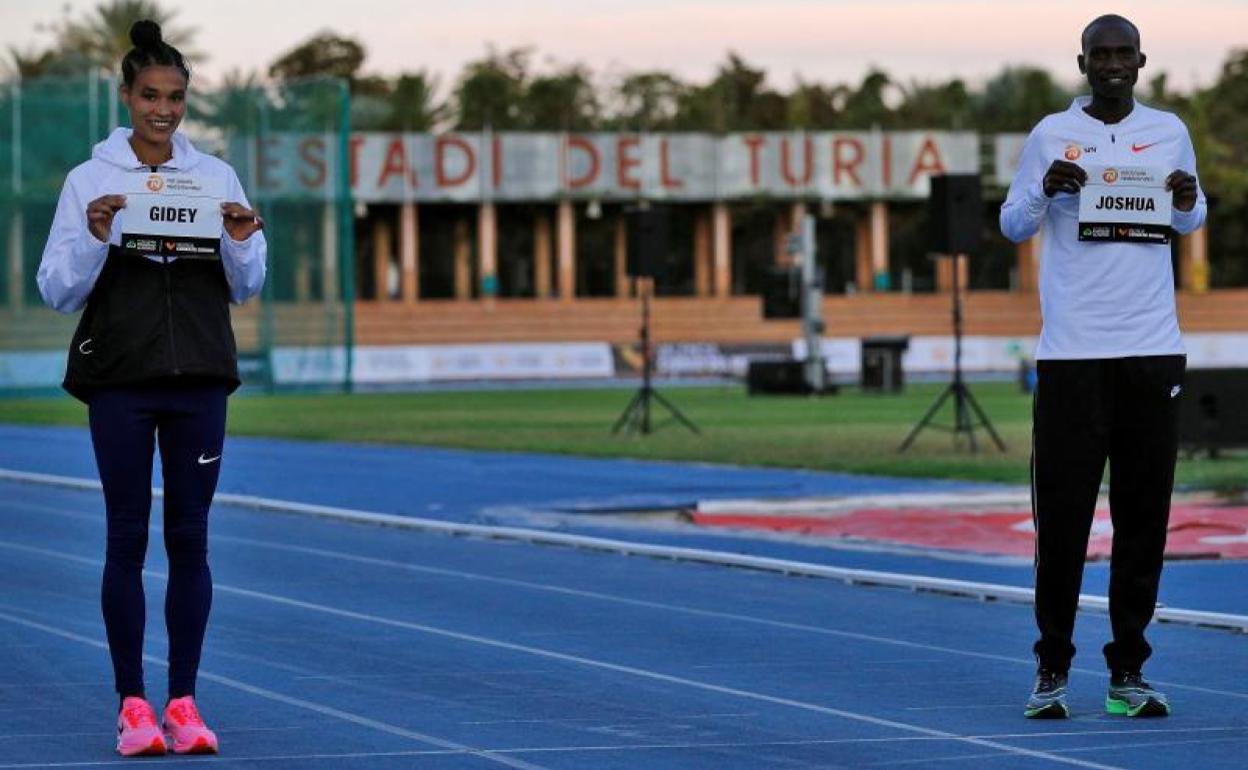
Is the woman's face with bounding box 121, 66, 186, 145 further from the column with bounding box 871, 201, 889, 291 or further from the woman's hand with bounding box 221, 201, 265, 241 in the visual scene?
the column with bounding box 871, 201, 889, 291

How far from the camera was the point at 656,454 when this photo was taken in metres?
30.2

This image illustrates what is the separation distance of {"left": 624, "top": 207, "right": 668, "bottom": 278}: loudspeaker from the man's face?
88.3 feet

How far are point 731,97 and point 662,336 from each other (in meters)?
36.4

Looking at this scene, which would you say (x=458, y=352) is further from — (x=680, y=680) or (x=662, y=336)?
(x=680, y=680)

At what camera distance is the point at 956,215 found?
2964cm

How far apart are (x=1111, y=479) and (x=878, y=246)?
74.9 meters

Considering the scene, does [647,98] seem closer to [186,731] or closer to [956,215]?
[956,215]

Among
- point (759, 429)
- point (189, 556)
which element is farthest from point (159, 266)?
point (759, 429)

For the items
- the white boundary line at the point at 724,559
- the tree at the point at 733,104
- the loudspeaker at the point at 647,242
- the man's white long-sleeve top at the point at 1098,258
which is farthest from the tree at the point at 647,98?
the man's white long-sleeve top at the point at 1098,258

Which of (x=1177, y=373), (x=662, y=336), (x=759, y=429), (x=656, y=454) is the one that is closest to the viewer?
(x=1177, y=373)

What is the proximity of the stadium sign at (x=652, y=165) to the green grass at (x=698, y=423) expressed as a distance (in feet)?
68.8

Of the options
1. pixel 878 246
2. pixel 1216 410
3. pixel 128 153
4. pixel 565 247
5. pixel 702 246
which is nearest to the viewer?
pixel 128 153

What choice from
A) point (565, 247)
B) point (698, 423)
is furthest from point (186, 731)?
point (565, 247)

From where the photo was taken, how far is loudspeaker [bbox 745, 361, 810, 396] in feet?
177
